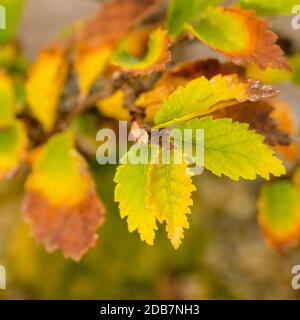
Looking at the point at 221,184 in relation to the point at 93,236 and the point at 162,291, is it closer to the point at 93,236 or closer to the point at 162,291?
the point at 162,291

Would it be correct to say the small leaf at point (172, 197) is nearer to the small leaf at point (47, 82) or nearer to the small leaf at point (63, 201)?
the small leaf at point (63, 201)

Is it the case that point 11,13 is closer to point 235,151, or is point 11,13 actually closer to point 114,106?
point 114,106

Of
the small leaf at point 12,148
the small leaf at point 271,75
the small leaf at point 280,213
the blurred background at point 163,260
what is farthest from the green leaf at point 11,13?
the small leaf at point 280,213

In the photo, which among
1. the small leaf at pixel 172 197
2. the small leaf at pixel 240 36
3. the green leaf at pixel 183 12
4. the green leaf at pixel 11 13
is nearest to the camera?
the small leaf at pixel 172 197

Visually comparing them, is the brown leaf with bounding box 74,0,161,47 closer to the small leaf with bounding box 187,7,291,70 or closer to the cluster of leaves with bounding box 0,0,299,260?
the cluster of leaves with bounding box 0,0,299,260

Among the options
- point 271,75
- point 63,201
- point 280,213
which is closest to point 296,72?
point 271,75

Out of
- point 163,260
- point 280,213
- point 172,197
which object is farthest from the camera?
point 163,260
